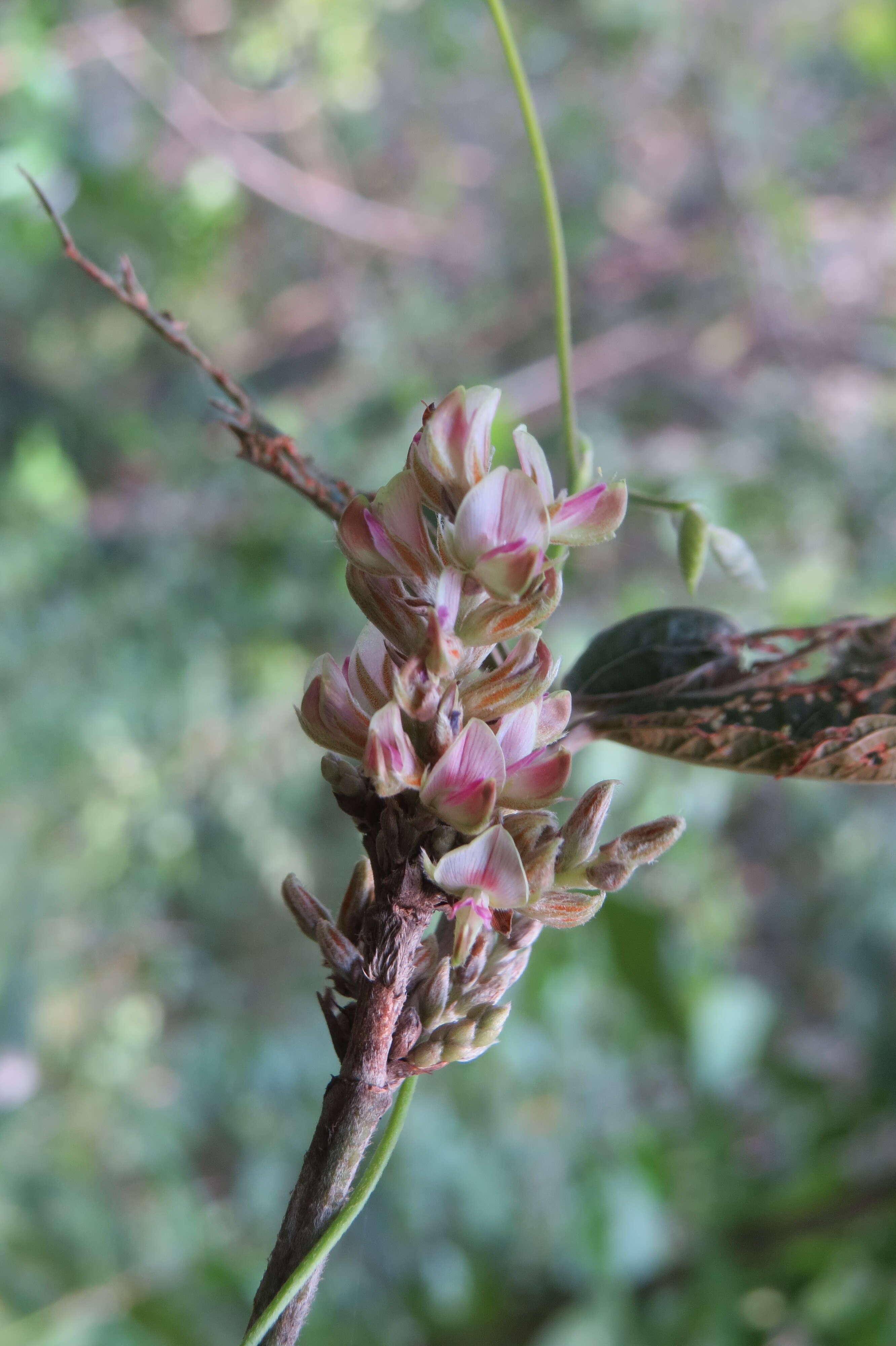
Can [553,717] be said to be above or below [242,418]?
below

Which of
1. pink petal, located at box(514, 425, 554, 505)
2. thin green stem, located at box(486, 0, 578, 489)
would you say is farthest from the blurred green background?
pink petal, located at box(514, 425, 554, 505)

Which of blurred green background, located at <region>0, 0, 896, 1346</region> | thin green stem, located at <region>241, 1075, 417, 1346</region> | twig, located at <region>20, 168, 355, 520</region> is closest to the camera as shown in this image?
thin green stem, located at <region>241, 1075, 417, 1346</region>

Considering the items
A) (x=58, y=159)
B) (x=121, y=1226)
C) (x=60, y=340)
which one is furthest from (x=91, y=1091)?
(x=58, y=159)

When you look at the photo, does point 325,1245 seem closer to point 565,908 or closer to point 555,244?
point 565,908

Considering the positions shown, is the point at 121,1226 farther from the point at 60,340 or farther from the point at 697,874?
the point at 60,340

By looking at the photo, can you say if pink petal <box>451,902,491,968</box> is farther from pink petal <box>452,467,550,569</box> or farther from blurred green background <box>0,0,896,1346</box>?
blurred green background <box>0,0,896,1346</box>

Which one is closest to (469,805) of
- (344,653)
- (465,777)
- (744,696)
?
(465,777)
